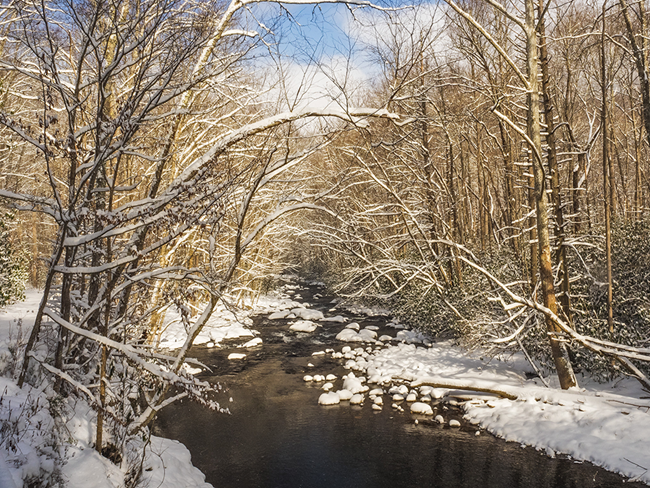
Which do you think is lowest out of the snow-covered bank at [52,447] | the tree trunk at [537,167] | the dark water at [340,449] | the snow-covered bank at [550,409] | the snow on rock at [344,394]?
the dark water at [340,449]

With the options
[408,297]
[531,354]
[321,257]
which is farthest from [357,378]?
[321,257]

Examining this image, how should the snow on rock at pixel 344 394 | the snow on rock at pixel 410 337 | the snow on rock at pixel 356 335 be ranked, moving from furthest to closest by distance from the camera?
the snow on rock at pixel 356 335 < the snow on rock at pixel 410 337 < the snow on rock at pixel 344 394

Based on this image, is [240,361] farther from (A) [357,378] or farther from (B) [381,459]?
(B) [381,459]

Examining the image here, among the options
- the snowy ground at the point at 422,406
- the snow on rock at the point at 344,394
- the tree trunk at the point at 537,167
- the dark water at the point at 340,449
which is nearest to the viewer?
the snowy ground at the point at 422,406

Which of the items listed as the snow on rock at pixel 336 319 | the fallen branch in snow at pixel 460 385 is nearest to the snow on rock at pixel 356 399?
the fallen branch in snow at pixel 460 385

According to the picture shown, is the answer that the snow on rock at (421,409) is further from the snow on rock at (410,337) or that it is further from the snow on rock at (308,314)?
the snow on rock at (308,314)

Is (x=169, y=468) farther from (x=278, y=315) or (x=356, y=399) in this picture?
(x=278, y=315)

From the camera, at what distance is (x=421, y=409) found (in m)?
7.42

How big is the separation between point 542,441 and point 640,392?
221 cm

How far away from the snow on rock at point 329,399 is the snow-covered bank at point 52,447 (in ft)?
11.5

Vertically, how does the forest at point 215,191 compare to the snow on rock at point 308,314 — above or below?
above

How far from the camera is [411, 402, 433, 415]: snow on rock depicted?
7379mm

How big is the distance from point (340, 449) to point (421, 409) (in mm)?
1915

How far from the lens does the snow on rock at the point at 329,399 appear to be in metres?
7.91
